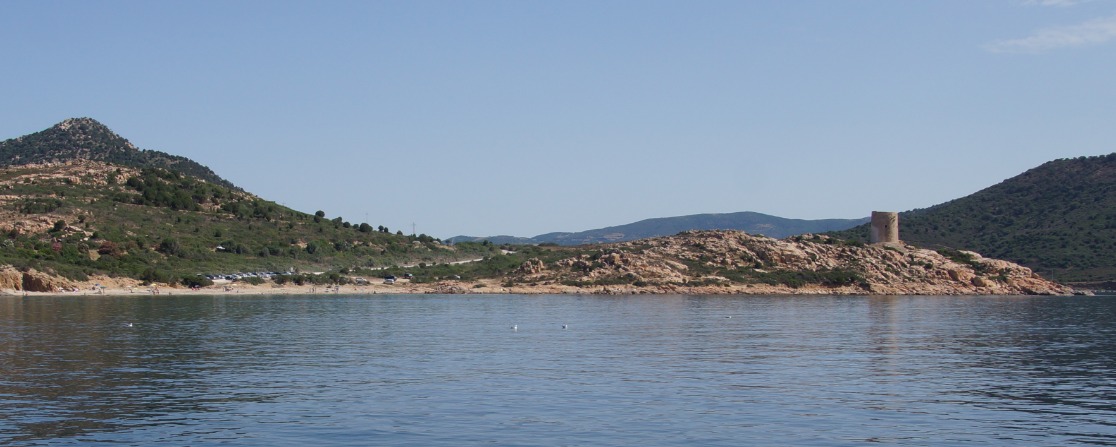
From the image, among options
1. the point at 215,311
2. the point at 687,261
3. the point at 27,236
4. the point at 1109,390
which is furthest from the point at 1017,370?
the point at 27,236

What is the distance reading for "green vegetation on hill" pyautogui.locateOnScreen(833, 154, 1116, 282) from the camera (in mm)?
153375

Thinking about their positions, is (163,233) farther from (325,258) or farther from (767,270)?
(767,270)

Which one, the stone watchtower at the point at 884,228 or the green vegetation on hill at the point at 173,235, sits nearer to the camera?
the green vegetation on hill at the point at 173,235

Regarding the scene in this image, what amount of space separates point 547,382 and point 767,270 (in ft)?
313

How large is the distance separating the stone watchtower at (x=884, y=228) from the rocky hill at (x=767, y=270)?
2045 millimetres

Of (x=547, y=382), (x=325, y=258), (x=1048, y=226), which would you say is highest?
(x=1048, y=226)

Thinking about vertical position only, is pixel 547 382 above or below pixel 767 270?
below

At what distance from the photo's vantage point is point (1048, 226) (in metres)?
171

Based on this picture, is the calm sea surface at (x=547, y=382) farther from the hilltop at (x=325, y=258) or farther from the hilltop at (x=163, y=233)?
the hilltop at (x=325, y=258)

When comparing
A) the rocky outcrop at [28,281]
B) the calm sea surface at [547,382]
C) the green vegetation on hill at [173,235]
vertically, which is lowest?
the calm sea surface at [547,382]

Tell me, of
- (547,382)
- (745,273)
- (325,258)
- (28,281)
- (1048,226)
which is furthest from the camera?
(1048,226)

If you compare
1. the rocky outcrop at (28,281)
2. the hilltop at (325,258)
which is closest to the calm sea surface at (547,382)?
the rocky outcrop at (28,281)

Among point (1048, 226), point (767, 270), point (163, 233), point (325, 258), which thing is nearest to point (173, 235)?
point (163, 233)

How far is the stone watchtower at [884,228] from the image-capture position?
13938 cm
